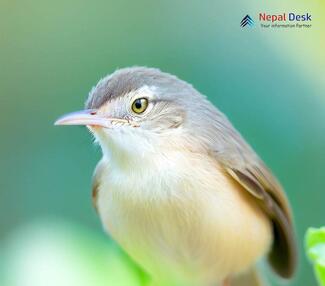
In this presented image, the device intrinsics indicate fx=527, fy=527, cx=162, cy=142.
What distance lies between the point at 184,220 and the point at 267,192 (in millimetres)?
229

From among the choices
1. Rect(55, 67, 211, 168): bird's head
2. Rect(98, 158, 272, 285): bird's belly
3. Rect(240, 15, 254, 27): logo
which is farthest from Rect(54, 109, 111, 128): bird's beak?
Rect(240, 15, 254, 27): logo

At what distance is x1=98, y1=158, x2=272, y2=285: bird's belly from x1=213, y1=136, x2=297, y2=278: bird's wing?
0.02m

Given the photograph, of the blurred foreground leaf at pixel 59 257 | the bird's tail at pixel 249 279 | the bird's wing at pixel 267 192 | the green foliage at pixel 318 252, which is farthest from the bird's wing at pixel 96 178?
the green foliage at pixel 318 252

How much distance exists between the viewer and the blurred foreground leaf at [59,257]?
1.29 meters

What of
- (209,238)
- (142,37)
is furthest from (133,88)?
(209,238)

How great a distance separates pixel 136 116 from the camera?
3.52ft

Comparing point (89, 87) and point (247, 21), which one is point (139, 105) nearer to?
point (89, 87)

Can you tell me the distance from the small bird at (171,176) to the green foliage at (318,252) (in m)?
0.31

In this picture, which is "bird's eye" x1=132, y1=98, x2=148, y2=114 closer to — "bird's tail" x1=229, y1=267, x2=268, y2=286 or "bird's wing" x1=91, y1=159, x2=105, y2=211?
"bird's wing" x1=91, y1=159, x2=105, y2=211

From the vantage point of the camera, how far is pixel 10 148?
4.27 ft

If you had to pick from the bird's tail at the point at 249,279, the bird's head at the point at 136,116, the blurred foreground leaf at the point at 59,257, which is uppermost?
the bird's head at the point at 136,116

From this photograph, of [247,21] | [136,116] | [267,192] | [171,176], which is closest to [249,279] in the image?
[267,192]

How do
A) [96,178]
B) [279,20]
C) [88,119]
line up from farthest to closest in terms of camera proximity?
1. [279,20]
2. [96,178]
3. [88,119]

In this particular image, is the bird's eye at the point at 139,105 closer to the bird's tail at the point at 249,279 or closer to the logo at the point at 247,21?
the logo at the point at 247,21
